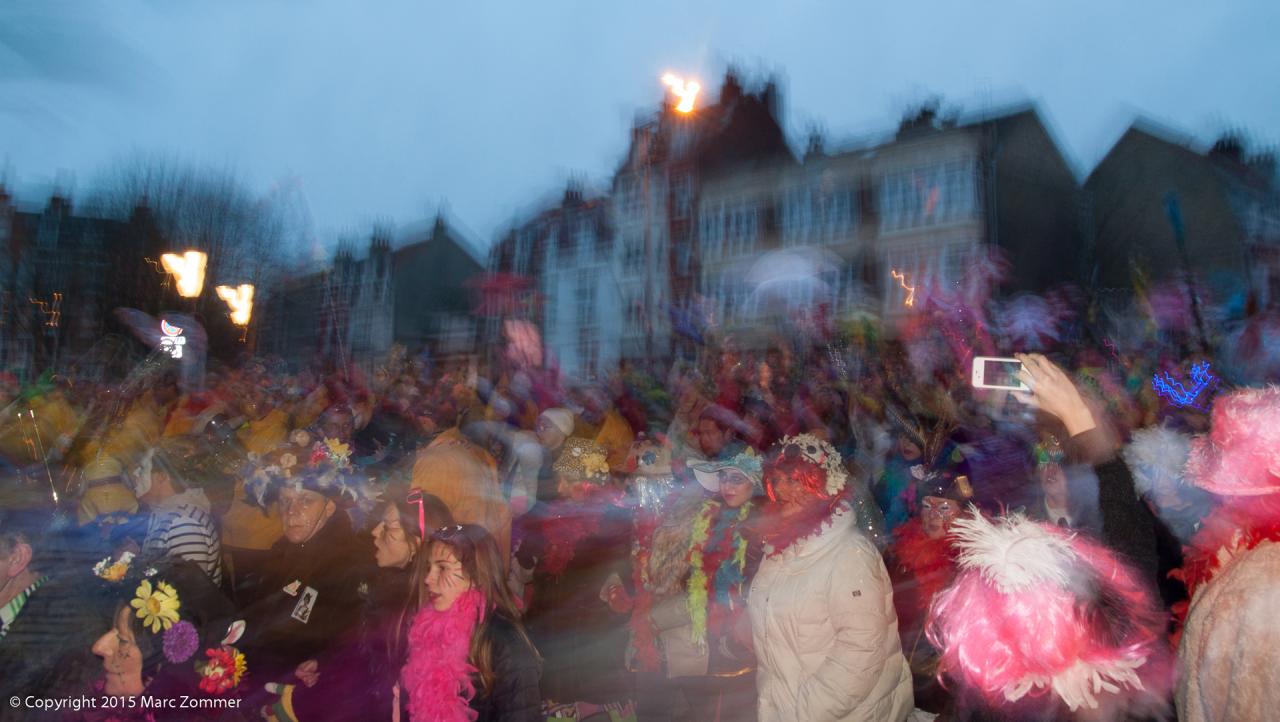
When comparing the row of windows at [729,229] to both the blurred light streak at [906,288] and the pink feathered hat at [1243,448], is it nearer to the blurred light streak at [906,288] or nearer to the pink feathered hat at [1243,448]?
the blurred light streak at [906,288]

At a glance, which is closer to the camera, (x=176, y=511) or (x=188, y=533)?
(x=188, y=533)

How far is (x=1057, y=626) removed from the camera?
95.0 inches

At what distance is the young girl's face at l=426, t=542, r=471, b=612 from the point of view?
12.0ft

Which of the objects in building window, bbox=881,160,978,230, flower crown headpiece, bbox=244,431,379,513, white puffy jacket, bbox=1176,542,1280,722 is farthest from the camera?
building window, bbox=881,160,978,230

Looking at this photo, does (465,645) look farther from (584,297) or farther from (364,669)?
(584,297)

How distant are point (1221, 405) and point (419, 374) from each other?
1085cm

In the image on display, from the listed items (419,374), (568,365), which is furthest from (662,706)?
(568,365)

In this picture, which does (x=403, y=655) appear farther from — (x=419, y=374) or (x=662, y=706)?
(x=419, y=374)

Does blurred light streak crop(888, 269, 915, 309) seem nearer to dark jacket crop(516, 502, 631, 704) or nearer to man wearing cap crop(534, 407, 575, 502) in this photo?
man wearing cap crop(534, 407, 575, 502)

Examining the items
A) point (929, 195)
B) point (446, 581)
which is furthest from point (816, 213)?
point (446, 581)

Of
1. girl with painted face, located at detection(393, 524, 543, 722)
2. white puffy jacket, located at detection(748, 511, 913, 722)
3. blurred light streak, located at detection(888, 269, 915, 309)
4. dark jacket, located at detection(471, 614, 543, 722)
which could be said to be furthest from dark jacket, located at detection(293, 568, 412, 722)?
blurred light streak, located at detection(888, 269, 915, 309)

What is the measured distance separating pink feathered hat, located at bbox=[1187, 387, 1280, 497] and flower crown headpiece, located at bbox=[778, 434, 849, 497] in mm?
1274

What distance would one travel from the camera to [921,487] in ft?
15.0

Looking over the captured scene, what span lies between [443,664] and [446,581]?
1.13 feet
